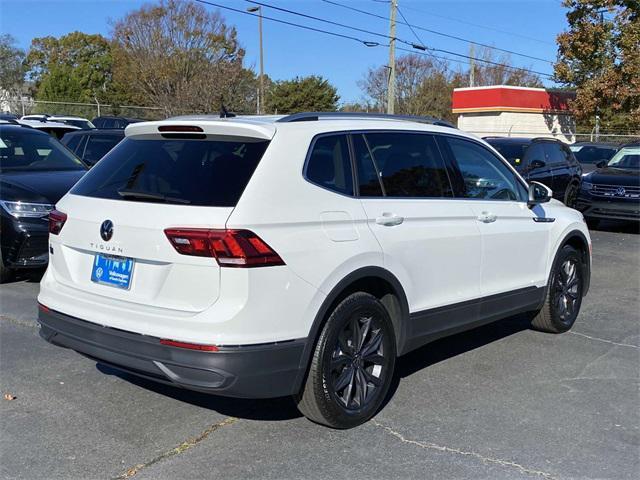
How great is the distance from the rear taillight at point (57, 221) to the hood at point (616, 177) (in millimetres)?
11115

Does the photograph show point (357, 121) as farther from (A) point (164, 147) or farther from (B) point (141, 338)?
(B) point (141, 338)

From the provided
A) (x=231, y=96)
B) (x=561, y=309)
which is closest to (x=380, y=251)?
(x=561, y=309)

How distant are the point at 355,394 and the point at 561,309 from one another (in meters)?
2.89

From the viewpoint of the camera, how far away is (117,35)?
44.0m

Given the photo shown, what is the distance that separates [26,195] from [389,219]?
464 centimetres

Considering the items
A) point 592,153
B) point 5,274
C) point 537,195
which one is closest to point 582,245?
point 537,195

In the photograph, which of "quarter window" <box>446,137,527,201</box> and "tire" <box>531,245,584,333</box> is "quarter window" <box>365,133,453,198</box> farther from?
"tire" <box>531,245,584,333</box>

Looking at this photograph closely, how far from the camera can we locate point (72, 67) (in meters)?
59.2

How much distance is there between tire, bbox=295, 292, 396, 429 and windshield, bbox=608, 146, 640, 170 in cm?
1127

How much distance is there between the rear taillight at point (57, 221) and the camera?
4.08 m

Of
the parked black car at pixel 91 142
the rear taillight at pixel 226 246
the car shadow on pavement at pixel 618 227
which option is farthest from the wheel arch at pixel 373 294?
the car shadow on pavement at pixel 618 227

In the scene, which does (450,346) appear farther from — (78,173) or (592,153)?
(592,153)

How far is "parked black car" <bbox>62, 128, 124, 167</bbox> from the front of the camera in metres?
11.9

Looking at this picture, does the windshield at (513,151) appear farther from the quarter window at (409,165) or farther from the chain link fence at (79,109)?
the chain link fence at (79,109)
